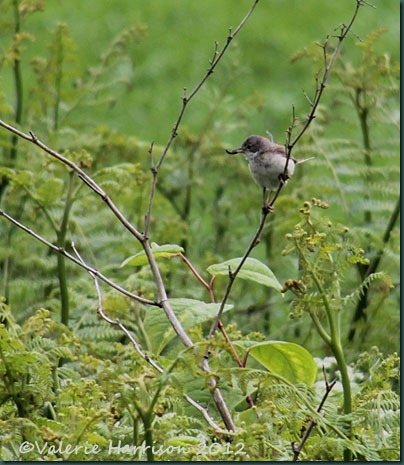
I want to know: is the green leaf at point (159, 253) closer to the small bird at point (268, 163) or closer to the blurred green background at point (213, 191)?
the small bird at point (268, 163)

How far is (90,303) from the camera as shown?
391 cm

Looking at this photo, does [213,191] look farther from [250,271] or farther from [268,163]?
[250,271]

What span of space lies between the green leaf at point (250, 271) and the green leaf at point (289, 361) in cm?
17

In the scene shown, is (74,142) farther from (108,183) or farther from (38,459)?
(38,459)

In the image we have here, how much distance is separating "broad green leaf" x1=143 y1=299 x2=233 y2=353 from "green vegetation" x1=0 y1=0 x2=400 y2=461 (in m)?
0.01

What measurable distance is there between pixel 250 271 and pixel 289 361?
0.92ft

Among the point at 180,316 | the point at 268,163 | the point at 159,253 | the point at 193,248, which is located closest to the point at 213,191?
the point at 193,248

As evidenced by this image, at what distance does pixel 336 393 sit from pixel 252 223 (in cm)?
268

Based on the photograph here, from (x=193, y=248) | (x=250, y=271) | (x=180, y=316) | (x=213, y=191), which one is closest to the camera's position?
(x=180, y=316)

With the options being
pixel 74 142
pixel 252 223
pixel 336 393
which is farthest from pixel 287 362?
pixel 252 223

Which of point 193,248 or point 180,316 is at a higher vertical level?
point 180,316

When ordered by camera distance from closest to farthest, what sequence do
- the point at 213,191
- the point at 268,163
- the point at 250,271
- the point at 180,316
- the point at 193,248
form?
the point at 180,316 < the point at 250,271 < the point at 268,163 < the point at 193,248 < the point at 213,191

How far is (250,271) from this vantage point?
2701 millimetres

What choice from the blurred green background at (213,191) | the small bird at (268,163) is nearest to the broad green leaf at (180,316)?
the small bird at (268,163)
